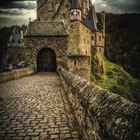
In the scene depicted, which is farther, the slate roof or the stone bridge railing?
the slate roof

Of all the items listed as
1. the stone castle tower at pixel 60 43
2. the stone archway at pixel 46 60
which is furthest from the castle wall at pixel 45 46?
the stone archway at pixel 46 60

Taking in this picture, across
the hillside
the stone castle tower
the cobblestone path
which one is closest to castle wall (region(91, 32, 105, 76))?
the stone castle tower

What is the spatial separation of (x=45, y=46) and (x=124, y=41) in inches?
2523

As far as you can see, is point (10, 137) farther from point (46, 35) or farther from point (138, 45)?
point (138, 45)

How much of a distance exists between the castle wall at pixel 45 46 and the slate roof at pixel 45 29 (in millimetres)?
787

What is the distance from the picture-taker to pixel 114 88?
46.6 m

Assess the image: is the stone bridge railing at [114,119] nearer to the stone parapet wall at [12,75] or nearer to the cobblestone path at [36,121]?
the cobblestone path at [36,121]

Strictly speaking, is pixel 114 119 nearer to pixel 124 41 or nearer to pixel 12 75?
pixel 12 75

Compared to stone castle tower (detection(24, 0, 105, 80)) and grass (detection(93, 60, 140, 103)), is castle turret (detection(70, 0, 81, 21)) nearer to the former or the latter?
stone castle tower (detection(24, 0, 105, 80))

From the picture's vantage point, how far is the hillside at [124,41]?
79.2 meters

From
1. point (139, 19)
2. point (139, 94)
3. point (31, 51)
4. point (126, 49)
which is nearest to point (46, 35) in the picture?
point (31, 51)

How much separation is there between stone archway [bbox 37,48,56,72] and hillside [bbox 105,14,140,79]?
5147 centimetres

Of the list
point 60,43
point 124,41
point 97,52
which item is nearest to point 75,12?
point 60,43

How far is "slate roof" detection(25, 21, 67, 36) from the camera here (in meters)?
29.1
